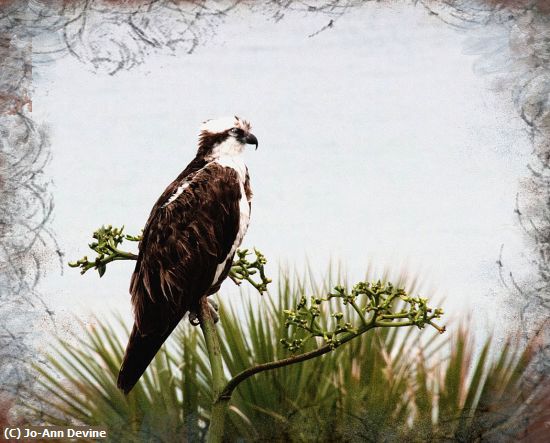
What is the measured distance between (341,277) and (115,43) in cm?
176

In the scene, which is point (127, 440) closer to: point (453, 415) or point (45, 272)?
point (45, 272)

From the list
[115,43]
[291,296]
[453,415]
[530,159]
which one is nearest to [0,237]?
[115,43]

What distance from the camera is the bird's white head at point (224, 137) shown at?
4.44 meters

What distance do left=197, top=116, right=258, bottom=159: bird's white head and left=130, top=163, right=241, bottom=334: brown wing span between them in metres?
0.27

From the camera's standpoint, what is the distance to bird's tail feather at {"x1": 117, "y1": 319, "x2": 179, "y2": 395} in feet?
13.2

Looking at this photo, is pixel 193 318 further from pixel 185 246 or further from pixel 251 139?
pixel 251 139

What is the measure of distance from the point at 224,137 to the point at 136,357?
4.08 feet

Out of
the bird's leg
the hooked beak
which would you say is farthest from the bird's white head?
the bird's leg

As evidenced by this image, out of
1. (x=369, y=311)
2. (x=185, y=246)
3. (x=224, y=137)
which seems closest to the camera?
(x=369, y=311)

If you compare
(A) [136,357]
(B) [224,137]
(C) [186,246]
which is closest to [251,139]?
(B) [224,137]

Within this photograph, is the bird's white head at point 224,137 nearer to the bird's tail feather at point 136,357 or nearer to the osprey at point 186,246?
the osprey at point 186,246

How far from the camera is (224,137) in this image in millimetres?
4434

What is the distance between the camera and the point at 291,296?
4.35 meters

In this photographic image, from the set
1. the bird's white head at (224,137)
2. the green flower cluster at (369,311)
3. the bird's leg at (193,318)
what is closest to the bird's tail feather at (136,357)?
the bird's leg at (193,318)
